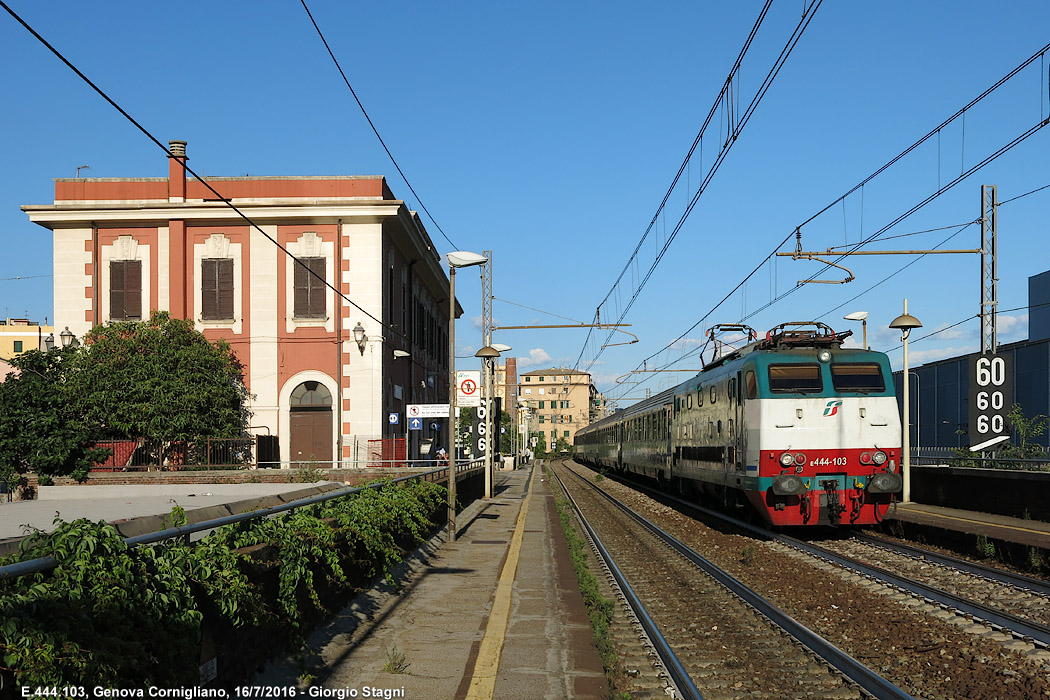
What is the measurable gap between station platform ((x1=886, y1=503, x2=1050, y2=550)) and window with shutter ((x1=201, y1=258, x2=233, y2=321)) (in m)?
24.4

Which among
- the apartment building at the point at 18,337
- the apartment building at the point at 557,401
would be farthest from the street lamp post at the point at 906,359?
the apartment building at the point at 557,401

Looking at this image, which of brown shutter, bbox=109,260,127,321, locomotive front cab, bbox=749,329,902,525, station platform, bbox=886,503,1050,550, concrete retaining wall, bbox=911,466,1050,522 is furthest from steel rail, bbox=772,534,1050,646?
brown shutter, bbox=109,260,127,321

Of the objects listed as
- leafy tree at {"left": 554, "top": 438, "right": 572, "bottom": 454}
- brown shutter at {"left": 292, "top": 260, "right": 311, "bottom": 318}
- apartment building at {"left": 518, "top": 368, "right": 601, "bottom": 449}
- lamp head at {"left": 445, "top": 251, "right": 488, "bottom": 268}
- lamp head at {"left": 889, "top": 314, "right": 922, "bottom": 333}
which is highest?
brown shutter at {"left": 292, "top": 260, "right": 311, "bottom": 318}

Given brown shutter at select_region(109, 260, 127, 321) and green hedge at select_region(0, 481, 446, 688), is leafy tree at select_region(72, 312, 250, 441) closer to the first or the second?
brown shutter at select_region(109, 260, 127, 321)

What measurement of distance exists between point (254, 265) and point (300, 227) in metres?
2.24

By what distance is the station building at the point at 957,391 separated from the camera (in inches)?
1510

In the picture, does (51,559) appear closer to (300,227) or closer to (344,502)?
(344,502)

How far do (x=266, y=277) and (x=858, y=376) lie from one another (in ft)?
78.0

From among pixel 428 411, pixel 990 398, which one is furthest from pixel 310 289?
pixel 990 398

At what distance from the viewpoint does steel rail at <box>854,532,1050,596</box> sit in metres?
11.1

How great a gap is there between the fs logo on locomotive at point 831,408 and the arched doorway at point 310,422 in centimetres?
2152

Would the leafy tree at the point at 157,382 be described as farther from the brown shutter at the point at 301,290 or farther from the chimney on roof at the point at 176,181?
the chimney on roof at the point at 176,181

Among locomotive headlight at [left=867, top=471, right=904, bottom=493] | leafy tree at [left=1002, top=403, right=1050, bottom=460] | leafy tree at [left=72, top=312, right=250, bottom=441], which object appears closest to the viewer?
locomotive headlight at [left=867, top=471, right=904, bottom=493]

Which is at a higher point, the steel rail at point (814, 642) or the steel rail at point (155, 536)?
the steel rail at point (155, 536)
